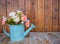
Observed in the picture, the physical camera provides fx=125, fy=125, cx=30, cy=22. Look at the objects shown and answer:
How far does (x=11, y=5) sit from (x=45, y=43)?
102cm

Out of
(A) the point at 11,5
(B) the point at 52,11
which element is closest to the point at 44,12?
(B) the point at 52,11

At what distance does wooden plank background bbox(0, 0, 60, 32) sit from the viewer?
2002 millimetres

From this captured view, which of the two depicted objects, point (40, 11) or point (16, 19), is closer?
point (16, 19)

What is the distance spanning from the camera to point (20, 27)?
52.2 inches

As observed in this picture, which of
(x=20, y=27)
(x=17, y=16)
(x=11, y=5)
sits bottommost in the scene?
(x=20, y=27)

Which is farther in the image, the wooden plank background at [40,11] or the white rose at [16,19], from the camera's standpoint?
the wooden plank background at [40,11]

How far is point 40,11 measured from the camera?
6.66 feet

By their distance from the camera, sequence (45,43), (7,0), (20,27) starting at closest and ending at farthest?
(45,43) < (20,27) < (7,0)

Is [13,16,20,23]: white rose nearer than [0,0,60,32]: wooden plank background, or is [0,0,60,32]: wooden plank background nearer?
[13,16,20,23]: white rose

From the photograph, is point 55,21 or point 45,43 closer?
point 45,43

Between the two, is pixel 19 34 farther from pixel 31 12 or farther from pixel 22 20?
pixel 31 12

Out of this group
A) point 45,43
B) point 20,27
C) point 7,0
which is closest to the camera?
point 45,43

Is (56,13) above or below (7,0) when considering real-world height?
below

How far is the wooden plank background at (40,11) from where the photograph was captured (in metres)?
2.00
